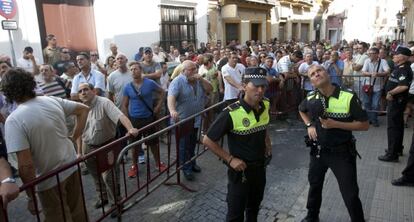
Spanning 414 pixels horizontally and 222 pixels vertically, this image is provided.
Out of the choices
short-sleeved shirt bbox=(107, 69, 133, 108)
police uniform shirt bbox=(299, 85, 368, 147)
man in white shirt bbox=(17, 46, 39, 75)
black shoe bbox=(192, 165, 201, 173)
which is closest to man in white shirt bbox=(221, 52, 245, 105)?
black shoe bbox=(192, 165, 201, 173)

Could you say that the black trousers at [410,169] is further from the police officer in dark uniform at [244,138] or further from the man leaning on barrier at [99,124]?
the man leaning on barrier at [99,124]

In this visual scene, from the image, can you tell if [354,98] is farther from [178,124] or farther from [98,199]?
[98,199]

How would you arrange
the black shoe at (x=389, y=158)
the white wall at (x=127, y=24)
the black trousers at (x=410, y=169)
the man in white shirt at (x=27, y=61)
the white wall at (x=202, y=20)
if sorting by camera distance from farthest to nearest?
the white wall at (x=202, y=20), the white wall at (x=127, y=24), the man in white shirt at (x=27, y=61), the black shoe at (x=389, y=158), the black trousers at (x=410, y=169)

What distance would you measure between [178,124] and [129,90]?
1178 millimetres

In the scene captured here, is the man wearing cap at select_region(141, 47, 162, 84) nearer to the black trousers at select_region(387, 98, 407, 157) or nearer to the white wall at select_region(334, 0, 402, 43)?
the black trousers at select_region(387, 98, 407, 157)

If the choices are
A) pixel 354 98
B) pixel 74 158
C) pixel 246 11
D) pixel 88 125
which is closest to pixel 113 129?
pixel 88 125

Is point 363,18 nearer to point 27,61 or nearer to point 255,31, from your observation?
point 255,31

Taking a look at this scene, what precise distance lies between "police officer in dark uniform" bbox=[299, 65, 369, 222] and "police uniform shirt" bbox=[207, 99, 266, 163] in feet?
2.14

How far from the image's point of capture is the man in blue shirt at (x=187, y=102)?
5109 millimetres

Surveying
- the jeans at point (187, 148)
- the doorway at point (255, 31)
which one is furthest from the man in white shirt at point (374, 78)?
the doorway at point (255, 31)

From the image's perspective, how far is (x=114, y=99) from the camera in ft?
20.3

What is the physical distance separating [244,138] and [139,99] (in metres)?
2.65

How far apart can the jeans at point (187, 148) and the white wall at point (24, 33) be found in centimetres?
514

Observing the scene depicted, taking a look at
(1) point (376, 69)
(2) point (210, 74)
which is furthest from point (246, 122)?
(1) point (376, 69)
